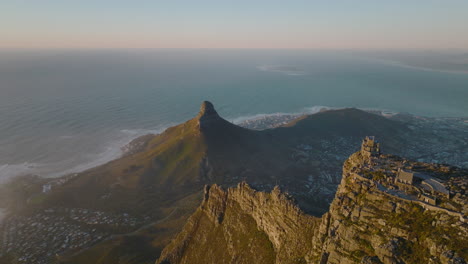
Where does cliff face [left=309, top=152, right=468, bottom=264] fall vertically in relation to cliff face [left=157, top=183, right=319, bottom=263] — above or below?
above

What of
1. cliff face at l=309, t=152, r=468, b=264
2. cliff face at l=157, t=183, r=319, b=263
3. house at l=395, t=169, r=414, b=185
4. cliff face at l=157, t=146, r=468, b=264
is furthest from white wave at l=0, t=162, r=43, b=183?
house at l=395, t=169, r=414, b=185

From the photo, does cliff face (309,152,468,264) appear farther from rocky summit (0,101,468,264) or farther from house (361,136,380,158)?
house (361,136,380,158)

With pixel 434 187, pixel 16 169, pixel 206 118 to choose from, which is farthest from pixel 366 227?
pixel 16 169

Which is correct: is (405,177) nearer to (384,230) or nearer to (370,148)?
(384,230)

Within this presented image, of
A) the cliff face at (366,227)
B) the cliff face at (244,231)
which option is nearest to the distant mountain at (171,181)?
the cliff face at (244,231)

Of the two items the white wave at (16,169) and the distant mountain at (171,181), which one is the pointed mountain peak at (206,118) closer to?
Result: the distant mountain at (171,181)

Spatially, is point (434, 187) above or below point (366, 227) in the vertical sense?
above
